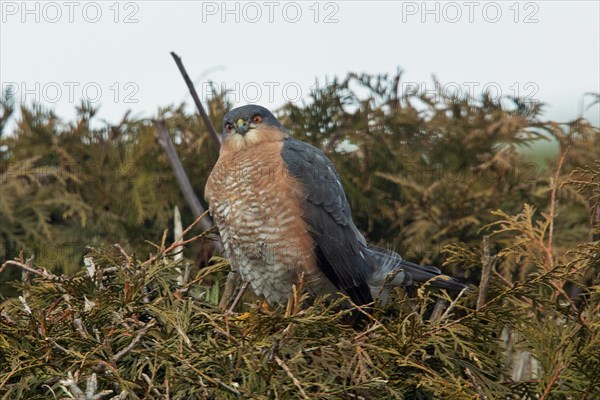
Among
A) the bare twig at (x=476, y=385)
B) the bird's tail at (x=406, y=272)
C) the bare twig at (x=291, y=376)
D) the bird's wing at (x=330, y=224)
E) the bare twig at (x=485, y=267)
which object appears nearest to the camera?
the bare twig at (x=291, y=376)

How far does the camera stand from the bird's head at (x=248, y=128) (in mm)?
4449

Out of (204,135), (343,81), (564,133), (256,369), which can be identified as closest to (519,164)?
(564,133)

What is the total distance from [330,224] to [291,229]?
192 mm

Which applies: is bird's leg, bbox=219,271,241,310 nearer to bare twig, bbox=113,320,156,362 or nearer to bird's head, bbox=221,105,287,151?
bare twig, bbox=113,320,156,362

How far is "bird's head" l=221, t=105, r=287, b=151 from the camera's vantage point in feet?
14.6

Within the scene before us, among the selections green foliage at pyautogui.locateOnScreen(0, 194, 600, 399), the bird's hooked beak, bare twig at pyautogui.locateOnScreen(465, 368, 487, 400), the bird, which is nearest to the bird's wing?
the bird

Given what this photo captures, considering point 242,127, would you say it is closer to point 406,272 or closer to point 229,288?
point 406,272

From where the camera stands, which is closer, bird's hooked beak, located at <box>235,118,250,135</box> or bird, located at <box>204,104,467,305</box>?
bird, located at <box>204,104,467,305</box>

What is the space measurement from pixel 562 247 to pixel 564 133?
78 centimetres

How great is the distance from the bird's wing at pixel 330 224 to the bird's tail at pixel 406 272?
7cm

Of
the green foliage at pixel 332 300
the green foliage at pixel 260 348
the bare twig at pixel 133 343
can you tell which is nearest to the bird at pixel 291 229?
the green foliage at pixel 332 300

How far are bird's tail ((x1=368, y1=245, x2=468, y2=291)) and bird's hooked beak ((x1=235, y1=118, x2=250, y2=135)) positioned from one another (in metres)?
0.83

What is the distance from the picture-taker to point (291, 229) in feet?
13.1

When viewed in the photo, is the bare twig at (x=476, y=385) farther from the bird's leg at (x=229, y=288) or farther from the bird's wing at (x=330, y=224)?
the bird's wing at (x=330, y=224)
